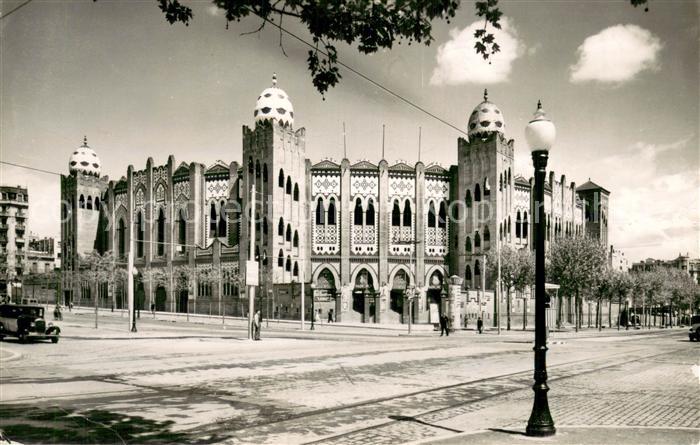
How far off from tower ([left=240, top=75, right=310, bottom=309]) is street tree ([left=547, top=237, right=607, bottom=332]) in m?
22.0

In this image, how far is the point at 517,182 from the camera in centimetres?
6675

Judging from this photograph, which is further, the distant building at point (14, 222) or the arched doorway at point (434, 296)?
the distant building at point (14, 222)

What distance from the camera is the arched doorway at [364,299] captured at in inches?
2277

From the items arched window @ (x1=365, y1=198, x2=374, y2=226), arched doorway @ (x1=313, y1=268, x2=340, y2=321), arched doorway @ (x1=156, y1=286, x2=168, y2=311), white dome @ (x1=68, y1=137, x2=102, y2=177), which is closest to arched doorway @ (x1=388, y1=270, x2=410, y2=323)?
arched doorway @ (x1=313, y1=268, x2=340, y2=321)

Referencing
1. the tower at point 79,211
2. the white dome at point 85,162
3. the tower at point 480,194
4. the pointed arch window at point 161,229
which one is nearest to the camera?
the tower at point 480,194

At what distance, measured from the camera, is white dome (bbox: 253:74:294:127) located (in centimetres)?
6178

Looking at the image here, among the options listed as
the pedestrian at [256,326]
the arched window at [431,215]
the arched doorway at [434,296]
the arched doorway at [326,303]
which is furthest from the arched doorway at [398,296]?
the pedestrian at [256,326]

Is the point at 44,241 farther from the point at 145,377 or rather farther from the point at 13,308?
the point at 145,377

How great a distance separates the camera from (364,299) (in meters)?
58.8

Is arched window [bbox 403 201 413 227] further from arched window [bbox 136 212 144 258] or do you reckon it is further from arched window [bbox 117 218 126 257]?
arched window [bbox 117 218 126 257]

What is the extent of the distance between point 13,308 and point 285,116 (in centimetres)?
3936

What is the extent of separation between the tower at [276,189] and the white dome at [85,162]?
2798 centimetres

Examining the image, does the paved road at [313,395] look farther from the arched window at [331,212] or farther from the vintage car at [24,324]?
the arched window at [331,212]

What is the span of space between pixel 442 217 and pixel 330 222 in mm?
12030
